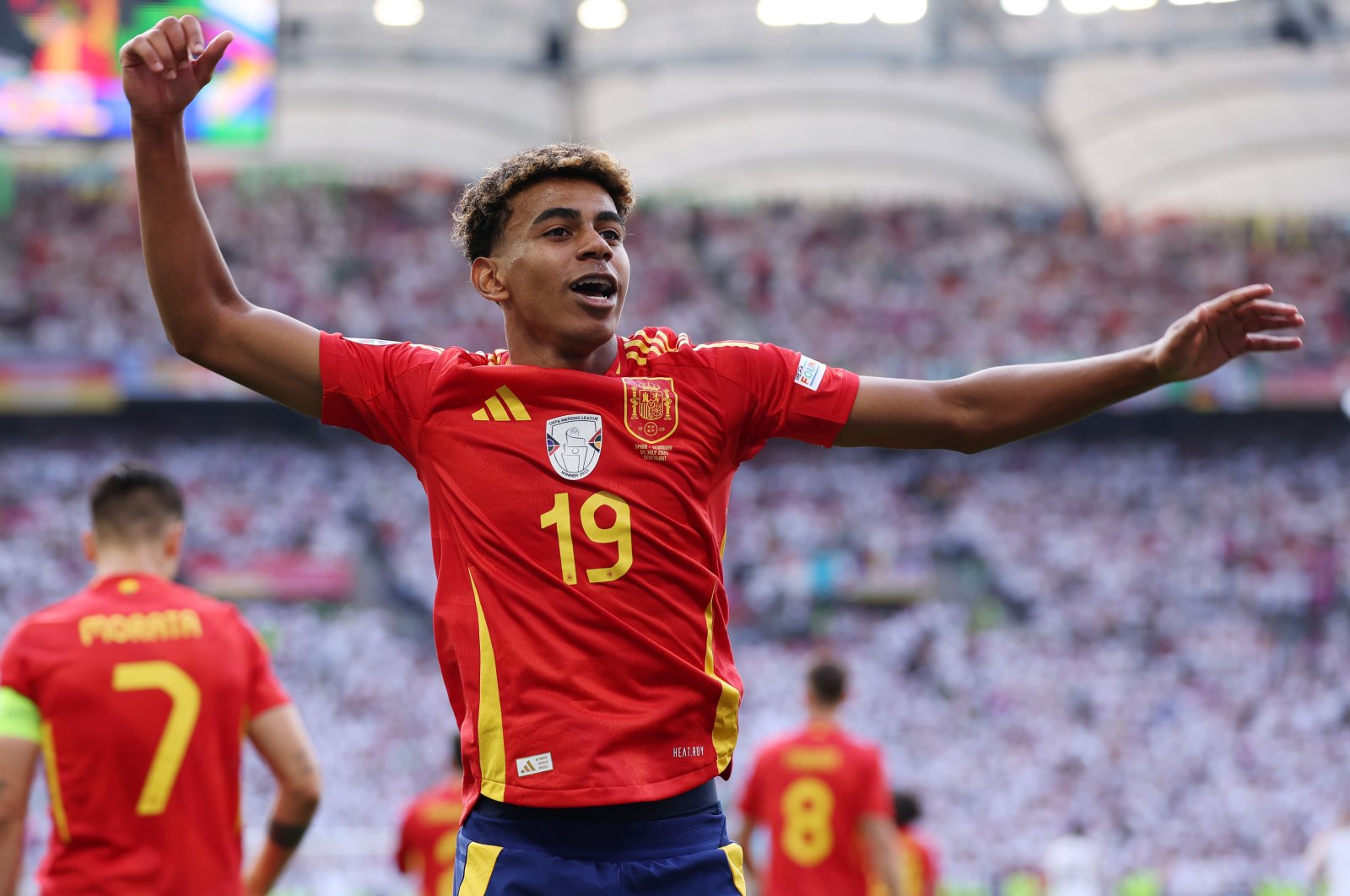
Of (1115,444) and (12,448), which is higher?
(12,448)

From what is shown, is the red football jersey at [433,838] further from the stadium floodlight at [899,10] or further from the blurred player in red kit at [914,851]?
the stadium floodlight at [899,10]

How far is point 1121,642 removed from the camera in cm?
2303

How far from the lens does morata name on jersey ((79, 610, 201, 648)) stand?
3855 millimetres

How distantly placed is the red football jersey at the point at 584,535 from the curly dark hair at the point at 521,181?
0.83 feet

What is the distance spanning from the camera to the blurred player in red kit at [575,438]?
2486 mm

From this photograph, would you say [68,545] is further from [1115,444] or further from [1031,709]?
[1115,444]

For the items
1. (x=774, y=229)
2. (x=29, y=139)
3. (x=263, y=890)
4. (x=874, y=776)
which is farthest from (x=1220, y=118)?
(x=263, y=890)

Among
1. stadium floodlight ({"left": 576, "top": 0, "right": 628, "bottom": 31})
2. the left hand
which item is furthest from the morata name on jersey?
stadium floodlight ({"left": 576, "top": 0, "right": 628, "bottom": 31})

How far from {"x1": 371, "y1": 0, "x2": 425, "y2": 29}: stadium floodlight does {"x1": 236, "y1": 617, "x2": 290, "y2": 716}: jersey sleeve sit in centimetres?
1830

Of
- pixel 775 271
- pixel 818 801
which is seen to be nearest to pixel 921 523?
pixel 775 271

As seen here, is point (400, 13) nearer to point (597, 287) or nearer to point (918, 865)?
point (918, 865)

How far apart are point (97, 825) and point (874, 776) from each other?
411 centimetres

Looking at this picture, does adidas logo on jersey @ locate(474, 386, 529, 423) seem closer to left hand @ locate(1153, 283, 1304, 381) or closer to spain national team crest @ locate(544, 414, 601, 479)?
spain national team crest @ locate(544, 414, 601, 479)

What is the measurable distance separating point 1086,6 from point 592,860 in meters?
19.2
